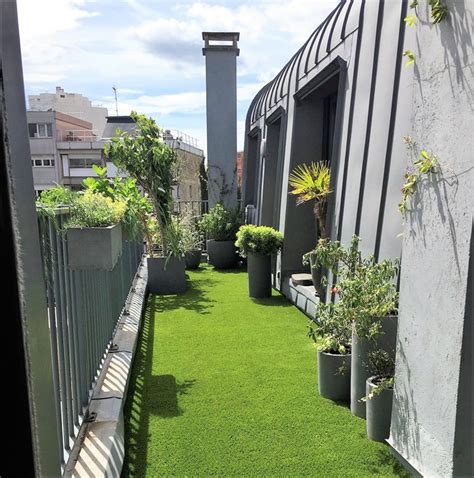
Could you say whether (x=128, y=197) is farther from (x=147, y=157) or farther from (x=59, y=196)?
(x=59, y=196)

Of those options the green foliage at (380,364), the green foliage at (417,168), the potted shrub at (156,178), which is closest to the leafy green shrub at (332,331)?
the green foliage at (380,364)

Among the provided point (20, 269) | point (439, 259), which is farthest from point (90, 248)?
point (439, 259)

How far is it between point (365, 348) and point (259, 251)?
11.5ft

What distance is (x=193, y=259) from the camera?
30.0ft

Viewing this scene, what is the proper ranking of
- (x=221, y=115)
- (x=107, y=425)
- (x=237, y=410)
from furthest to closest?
(x=221, y=115) → (x=237, y=410) → (x=107, y=425)

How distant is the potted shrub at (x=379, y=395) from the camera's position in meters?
2.60

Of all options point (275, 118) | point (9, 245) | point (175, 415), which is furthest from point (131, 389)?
point (275, 118)

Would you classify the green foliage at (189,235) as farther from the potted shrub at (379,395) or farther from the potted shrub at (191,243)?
the potted shrub at (379,395)

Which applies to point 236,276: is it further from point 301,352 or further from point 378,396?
point 378,396

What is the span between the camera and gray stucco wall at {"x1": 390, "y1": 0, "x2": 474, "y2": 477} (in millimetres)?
1867

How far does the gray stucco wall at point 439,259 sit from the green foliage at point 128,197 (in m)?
2.54

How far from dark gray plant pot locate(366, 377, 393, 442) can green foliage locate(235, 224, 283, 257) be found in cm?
358

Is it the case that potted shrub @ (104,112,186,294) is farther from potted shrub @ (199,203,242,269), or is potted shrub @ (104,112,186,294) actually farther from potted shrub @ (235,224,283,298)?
potted shrub @ (199,203,242,269)

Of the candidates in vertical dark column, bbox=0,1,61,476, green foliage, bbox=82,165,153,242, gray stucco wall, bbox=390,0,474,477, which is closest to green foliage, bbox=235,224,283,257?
green foliage, bbox=82,165,153,242
